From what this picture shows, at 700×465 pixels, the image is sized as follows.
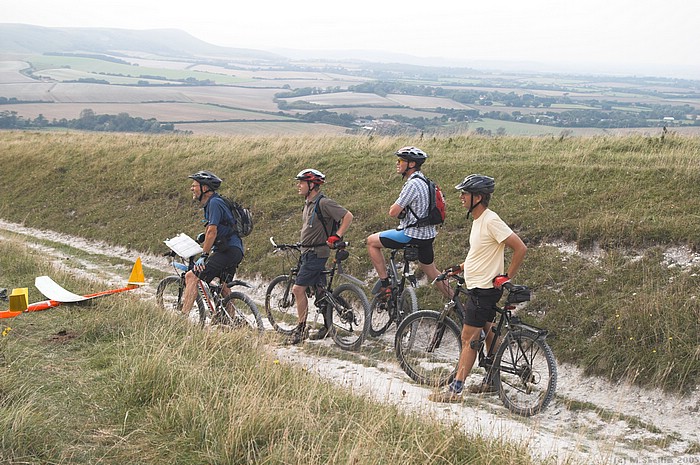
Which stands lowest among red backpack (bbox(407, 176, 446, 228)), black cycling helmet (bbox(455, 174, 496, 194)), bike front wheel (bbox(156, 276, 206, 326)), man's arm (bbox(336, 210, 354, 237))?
bike front wheel (bbox(156, 276, 206, 326))

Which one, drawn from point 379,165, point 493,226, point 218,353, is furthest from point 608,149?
point 218,353

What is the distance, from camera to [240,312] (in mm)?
9156

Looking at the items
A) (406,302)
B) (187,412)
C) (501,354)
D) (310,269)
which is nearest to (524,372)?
(501,354)

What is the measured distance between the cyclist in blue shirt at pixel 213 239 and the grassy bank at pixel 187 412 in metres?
1.72

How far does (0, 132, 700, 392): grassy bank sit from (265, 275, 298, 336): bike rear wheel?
7.61 feet

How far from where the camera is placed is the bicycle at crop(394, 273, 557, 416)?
7141 millimetres

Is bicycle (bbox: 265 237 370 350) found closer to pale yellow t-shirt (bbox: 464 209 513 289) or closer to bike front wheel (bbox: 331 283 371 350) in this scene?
bike front wheel (bbox: 331 283 371 350)

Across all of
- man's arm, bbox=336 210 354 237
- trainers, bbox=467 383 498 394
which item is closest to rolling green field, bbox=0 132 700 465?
trainers, bbox=467 383 498 394

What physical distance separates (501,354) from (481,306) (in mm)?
659

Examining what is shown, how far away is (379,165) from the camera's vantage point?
715 inches

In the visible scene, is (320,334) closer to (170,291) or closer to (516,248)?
(170,291)

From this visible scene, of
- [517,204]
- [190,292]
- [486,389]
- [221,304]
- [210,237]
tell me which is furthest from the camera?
[517,204]

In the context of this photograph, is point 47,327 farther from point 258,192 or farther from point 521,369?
point 258,192

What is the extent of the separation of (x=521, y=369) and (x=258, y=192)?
12263 mm
